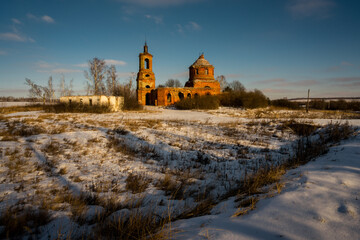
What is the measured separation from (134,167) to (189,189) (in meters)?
1.66

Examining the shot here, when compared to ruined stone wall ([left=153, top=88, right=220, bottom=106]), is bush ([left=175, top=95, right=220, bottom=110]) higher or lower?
lower

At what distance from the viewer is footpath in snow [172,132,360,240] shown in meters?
1.57

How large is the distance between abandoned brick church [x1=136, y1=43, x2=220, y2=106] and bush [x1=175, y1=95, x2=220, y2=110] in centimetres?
550

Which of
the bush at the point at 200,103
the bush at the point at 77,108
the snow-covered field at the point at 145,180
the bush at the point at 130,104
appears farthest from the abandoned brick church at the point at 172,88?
the snow-covered field at the point at 145,180

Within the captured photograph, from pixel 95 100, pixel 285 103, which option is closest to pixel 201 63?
pixel 285 103

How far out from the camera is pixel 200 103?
24.3 meters

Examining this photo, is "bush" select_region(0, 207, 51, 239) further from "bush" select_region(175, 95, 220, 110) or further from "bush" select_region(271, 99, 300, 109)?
"bush" select_region(271, 99, 300, 109)

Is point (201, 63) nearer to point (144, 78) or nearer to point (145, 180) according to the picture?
point (144, 78)

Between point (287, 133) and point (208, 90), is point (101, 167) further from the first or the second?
point (208, 90)

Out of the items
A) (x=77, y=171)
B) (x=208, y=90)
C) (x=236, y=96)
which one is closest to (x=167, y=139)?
(x=77, y=171)

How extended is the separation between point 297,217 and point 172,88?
29.7 metres

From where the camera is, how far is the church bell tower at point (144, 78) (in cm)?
3244

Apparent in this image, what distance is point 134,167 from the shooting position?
4.43m

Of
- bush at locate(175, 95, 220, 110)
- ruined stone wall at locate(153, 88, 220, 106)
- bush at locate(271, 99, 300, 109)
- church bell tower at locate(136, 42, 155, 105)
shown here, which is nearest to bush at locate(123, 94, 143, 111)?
bush at locate(175, 95, 220, 110)
